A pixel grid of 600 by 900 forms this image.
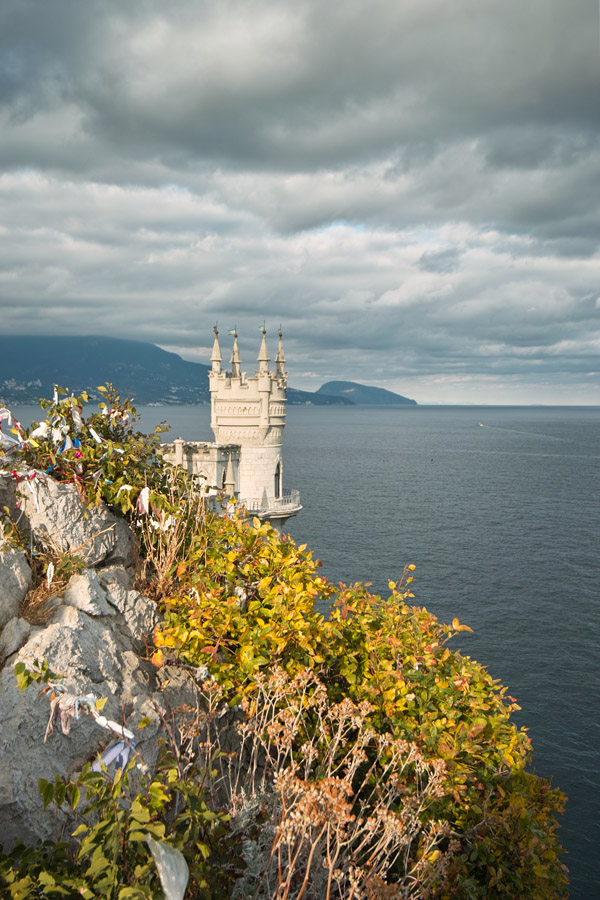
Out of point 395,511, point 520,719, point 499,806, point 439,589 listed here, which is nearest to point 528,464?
point 395,511

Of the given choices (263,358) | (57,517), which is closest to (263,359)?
(263,358)

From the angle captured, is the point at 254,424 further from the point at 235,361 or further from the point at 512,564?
the point at 512,564

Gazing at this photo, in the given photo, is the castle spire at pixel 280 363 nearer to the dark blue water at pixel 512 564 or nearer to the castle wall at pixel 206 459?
the castle wall at pixel 206 459

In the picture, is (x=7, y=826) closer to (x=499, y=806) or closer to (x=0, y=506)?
(x=0, y=506)

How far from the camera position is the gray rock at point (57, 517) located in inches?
317

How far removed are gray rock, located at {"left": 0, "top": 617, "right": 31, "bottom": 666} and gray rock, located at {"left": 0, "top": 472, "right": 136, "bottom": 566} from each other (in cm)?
135

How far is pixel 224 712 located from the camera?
700cm

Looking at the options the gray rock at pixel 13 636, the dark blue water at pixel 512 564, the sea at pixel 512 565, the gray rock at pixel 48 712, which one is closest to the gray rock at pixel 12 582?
the gray rock at pixel 13 636

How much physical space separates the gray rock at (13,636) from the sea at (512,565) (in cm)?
2148

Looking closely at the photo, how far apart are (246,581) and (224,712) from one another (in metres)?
1.84

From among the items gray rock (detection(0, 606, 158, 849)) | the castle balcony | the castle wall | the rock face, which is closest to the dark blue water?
the castle balcony

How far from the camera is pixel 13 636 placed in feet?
21.5

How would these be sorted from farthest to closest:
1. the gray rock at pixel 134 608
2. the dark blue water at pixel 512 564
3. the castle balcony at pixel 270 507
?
the castle balcony at pixel 270 507 → the dark blue water at pixel 512 564 → the gray rock at pixel 134 608

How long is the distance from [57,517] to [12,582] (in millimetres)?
1227
